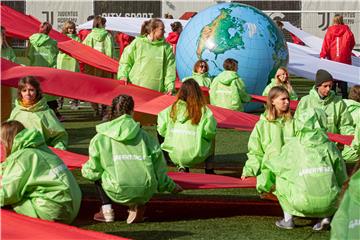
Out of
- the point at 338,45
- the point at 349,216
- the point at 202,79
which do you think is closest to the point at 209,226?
the point at 349,216

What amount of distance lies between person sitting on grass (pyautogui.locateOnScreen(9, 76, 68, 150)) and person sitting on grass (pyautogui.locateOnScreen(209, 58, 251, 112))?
5265 millimetres

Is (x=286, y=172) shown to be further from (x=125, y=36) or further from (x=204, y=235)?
(x=125, y=36)

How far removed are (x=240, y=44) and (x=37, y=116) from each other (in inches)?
288

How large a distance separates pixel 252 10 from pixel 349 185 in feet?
37.9

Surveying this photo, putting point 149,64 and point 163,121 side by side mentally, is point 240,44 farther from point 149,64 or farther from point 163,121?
point 163,121

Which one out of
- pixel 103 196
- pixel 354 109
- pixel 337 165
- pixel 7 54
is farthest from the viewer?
pixel 7 54

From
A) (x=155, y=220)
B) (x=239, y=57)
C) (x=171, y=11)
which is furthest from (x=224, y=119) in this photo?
(x=171, y=11)

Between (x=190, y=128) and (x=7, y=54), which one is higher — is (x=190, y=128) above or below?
below

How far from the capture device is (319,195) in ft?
23.4

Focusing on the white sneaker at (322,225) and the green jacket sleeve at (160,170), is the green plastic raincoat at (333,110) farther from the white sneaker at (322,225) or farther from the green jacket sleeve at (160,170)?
the green jacket sleeve at (160,170)

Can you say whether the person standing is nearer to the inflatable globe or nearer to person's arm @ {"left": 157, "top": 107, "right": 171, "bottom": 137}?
the inflatable globe

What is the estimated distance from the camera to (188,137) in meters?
9.29

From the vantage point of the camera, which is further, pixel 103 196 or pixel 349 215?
pixel 103 196

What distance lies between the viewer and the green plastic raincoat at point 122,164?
730 cm
